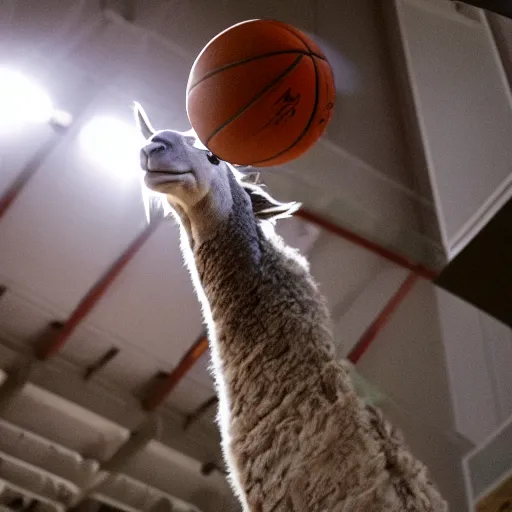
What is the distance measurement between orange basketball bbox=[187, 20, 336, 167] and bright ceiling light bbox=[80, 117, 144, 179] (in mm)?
2091

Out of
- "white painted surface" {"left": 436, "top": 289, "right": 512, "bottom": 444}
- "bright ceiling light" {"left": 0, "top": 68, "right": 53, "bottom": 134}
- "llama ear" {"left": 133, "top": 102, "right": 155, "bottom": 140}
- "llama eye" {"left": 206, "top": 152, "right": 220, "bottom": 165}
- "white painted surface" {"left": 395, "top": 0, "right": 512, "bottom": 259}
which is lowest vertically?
"bright ceiling light" {"left": 0, "top": 68, "right": 53, "bottom": 134}

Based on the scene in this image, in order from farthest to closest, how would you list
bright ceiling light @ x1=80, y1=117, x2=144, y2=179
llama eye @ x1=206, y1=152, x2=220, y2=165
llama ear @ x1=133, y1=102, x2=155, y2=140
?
1. bright ceiling light @ x1=80, y1=117, x2=144, y2=179
2. llama ear @ x1=133, y1=102, x2=155, y2=140
3. llama eye @ x1=206, y1=152, x2=220, y2=165

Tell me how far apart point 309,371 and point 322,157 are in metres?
2.88

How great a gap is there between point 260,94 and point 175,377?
2872 millimetres

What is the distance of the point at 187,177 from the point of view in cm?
199

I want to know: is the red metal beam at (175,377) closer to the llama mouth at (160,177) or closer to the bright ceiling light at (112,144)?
the bright ceiling light at (112,144)

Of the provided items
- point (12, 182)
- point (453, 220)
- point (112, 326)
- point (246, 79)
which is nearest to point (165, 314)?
point (112, 326)

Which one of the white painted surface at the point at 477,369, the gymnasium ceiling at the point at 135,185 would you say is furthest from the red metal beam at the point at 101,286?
the white painted surface at the point at 477,369

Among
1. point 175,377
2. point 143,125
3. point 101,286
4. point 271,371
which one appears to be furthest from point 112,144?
point 271,371

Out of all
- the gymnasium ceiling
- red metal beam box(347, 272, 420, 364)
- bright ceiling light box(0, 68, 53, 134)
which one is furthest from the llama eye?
red metal beam box(347, 272, 420, 364)

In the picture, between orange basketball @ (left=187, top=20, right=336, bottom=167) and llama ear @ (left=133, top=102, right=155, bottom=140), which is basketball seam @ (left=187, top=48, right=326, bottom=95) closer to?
orange basketball @ (left=187, top=20, right=336, bottom=167)

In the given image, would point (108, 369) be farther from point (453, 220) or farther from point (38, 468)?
point (453, 220)

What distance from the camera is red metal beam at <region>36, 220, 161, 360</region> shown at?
13.5ft

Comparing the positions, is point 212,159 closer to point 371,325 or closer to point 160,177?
point 160,177
